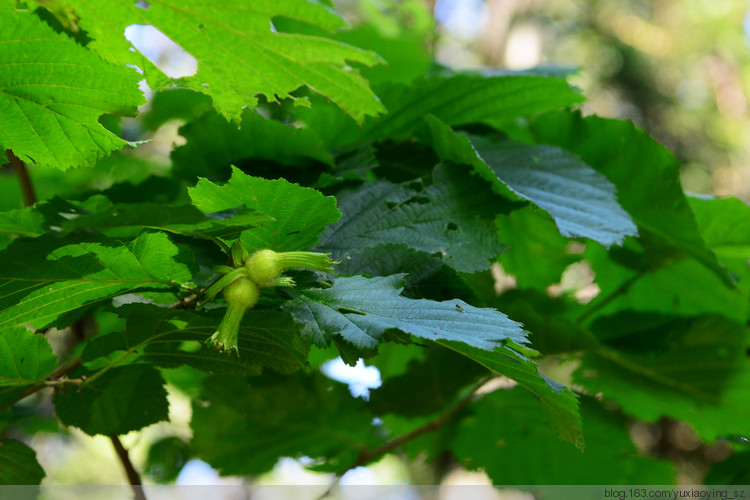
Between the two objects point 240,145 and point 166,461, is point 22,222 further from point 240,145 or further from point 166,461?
point 166,461

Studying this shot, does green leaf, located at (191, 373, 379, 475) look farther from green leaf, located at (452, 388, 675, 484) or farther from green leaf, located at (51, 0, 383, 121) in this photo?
green leaf, located at (51, 0, 383, 121)

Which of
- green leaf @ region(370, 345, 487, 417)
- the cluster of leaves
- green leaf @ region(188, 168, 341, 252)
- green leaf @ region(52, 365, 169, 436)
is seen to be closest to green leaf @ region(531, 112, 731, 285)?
the cluster of leaves

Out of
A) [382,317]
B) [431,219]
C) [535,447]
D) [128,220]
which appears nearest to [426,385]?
[535,447]

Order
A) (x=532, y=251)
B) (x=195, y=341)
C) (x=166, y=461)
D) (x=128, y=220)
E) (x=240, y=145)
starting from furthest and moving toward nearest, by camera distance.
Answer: (x=166, y=461), (x=532, y=251), (x=240, y=145), (x=195, y=341), (x=128, y=220)

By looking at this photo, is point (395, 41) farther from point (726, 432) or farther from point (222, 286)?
point (726, 432)

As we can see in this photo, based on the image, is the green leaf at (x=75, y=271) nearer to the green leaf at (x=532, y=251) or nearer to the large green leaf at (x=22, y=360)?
the large green leaf at (x=22, y=360)

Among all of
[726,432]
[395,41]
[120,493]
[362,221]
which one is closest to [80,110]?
[362,221]

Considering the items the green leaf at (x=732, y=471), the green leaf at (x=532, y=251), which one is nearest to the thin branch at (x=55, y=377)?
the green leaf at (x=532, y=251)
